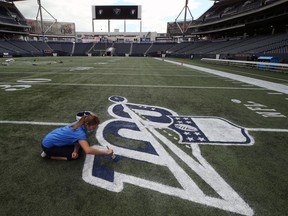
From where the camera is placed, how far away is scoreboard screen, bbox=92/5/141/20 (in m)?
60.0

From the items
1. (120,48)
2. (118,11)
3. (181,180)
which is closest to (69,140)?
(181,180)

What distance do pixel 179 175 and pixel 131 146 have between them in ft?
3.26

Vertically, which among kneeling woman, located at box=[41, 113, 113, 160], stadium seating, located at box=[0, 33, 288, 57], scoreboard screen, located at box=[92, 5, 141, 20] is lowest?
kneeling woman, located at box=[41, 113, 113, 160]

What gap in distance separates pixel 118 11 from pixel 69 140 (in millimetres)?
67116

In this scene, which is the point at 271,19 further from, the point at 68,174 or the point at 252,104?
the point at 68,174

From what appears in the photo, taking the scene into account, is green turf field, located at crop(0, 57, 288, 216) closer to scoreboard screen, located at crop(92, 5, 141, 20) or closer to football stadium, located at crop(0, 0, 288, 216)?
football stadium, located at crop(0, 0, 288, 216)

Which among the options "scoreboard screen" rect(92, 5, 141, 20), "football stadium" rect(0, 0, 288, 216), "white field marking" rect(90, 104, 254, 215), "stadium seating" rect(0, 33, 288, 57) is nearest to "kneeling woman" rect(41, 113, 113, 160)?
"football stadium" rect(0, 0, 288, 216)

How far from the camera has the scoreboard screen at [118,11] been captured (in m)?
60.0

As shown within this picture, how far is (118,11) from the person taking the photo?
60.2 metres

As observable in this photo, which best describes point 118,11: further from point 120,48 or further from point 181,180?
point 181,180

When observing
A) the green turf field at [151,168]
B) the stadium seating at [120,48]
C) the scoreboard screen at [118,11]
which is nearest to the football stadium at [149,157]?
the green turf field at [151,168]

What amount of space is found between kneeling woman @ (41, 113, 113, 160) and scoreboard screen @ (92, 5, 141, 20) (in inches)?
2579

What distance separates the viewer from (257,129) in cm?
380

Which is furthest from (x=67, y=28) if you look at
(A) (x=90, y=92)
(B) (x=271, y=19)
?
(A) (x=90, y=92)
